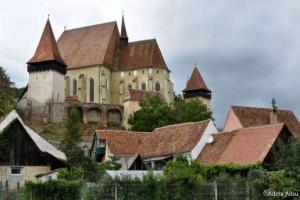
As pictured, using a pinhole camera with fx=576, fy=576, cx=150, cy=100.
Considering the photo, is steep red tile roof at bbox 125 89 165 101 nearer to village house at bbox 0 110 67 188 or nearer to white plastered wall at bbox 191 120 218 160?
white plastered wall at bbox 191 120 218 160

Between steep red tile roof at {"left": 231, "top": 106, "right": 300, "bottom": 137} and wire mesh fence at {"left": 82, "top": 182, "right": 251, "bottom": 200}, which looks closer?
wire mesh fence at {"left": 82, "top": 182, "right": 251, "bottom": 200}

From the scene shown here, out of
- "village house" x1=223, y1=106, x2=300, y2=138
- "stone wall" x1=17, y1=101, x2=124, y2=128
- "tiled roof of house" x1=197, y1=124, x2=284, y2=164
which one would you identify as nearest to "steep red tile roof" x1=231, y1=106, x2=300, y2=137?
"village house" x1=223, y1=106, x2=300, y2=138

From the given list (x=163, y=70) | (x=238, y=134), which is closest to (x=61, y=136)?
(x=163, y=70)

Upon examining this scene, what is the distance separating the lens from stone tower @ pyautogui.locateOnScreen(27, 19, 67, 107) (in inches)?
3081

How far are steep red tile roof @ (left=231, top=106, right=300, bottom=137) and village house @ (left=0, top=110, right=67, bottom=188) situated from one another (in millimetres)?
18822

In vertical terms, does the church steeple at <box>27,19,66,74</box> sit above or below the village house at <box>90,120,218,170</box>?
above

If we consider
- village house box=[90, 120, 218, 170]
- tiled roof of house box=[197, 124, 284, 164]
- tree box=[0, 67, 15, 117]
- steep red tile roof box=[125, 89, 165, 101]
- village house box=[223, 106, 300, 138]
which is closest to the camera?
tiled roof of house box=[197, 124, 284, 164]

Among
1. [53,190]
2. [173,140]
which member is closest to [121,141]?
[173,140]

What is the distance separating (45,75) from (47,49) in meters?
4.07

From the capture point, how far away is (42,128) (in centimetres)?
7412

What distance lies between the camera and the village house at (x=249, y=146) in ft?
109

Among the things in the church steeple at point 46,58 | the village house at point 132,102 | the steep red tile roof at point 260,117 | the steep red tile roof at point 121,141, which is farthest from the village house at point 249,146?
the church steeple at point 46,58

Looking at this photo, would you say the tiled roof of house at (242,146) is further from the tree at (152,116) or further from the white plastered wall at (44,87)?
the white plastered wall at (44,87)

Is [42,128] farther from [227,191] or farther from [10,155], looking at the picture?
[227,191]
